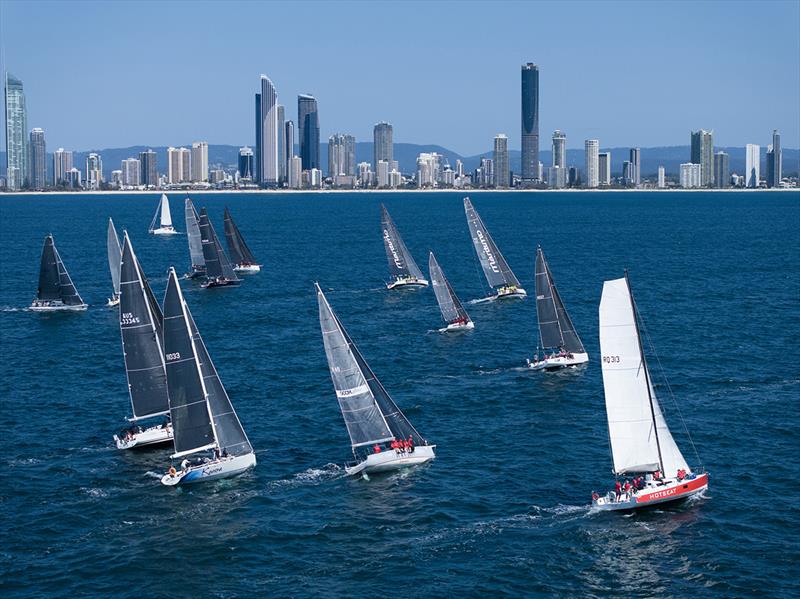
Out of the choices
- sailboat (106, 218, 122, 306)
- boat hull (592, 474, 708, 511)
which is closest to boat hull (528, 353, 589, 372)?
boat hull (592, 474, 708, 511)

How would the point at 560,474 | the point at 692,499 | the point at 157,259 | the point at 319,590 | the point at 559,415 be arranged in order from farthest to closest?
the point at 157,259
the point at 559,415
the point at 560,474
the point at 692,499
the point at 319,590

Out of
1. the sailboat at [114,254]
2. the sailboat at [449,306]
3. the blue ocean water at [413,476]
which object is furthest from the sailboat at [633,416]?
the sailboat at [114,254]

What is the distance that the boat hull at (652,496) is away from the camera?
1901 inches

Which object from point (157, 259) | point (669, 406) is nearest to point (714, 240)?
point (157, 259)

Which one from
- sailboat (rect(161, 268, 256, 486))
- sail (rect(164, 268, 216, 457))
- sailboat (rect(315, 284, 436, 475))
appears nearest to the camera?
sailboat (rect(161, 268, 256, 486))

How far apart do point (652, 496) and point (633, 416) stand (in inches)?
147

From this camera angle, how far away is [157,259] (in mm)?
158750

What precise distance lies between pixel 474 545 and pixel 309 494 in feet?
30.8

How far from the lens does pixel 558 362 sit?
75062 mm

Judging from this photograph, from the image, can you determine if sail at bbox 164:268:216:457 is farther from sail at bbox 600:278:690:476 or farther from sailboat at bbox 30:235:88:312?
sailboat at bbox 30:235:88:312

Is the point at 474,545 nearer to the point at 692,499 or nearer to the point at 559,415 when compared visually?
the point at 692,499

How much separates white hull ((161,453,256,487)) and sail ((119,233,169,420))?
26.9 ft

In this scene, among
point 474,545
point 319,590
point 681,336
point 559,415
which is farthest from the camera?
point 681,336

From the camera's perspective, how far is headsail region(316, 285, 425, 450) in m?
55.2
